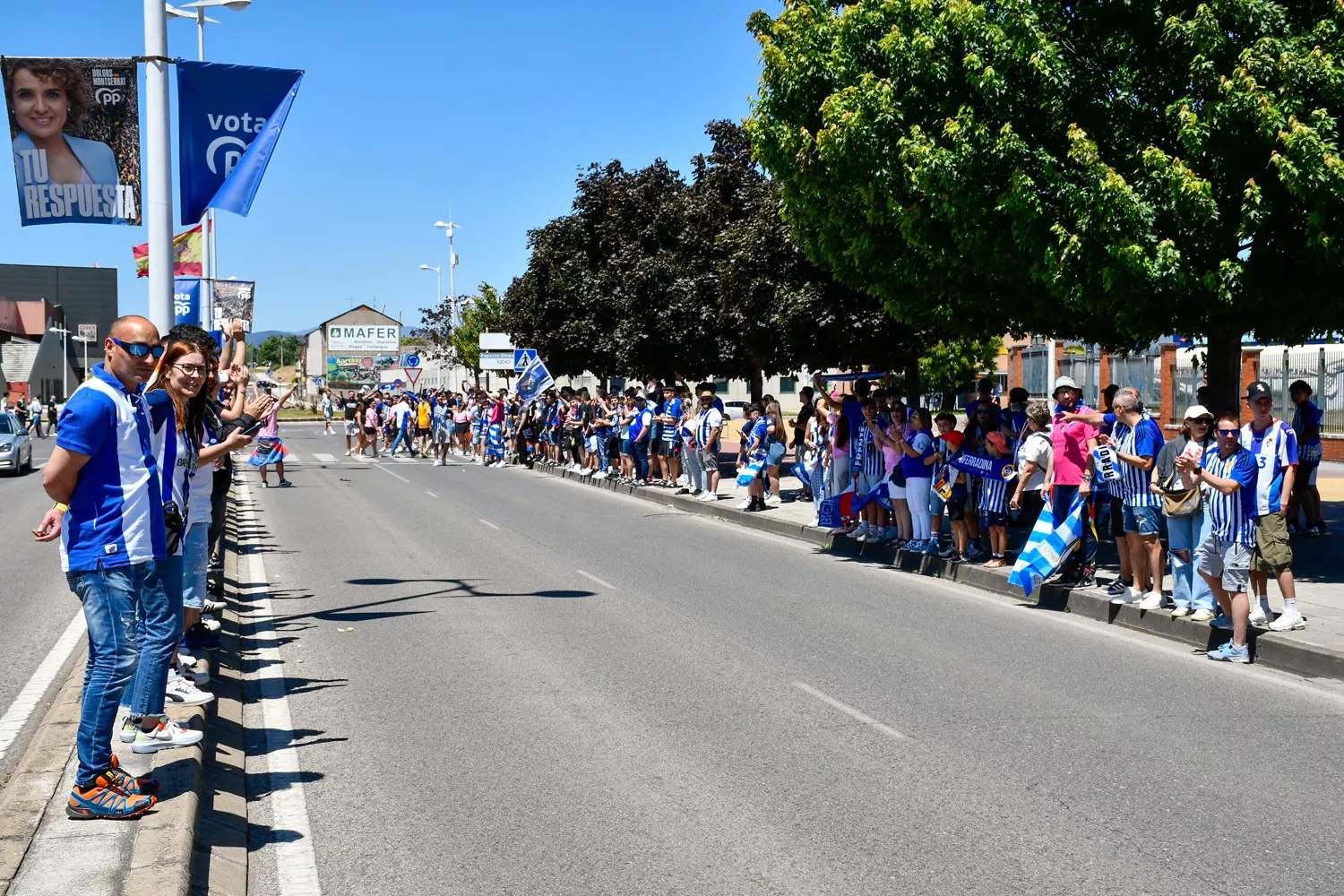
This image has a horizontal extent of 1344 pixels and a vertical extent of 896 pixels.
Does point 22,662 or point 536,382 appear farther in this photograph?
point 536,382

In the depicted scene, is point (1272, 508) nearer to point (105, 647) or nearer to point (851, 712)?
point (851, 712)

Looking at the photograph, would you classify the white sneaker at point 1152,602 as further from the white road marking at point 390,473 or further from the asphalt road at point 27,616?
the white road marking at point 390,473

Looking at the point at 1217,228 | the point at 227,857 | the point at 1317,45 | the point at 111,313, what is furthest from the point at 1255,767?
the point at 111,313

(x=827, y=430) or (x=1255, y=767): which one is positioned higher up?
(x=827, y=430)

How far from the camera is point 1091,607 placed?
→ 1082 cm

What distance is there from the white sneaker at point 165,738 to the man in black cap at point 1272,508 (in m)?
7.05

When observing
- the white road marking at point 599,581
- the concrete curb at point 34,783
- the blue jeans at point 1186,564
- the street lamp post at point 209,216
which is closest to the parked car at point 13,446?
the street lamp post at point 209,216

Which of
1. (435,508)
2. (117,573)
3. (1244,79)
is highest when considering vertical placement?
(1244,79)

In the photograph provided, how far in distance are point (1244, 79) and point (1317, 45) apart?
88 cm

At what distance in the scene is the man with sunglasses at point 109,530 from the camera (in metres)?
4.78

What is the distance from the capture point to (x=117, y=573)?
192 inches

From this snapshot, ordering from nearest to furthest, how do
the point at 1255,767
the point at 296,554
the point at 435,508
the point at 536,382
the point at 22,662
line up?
the point at 1255,767, the point at 22,662, the point at 296,554, the point at 435,508, the point at 536,382

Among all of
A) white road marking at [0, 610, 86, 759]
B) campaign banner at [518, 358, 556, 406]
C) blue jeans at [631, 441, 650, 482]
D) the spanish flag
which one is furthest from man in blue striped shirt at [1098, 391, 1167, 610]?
campaign banner at [518, 358, 556, 406]

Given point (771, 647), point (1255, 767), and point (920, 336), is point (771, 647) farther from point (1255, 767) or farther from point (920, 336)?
point (920, 336)
